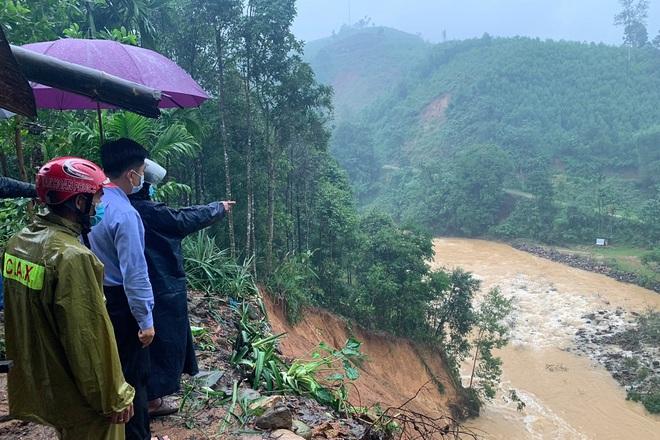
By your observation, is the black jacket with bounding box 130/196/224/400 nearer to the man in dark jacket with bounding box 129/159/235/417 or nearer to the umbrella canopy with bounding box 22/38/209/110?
the man in dark jacket with bounding box 129/159/235/417

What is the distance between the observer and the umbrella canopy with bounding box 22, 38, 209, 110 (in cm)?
289

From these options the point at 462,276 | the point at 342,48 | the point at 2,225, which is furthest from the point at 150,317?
the point at 342,48

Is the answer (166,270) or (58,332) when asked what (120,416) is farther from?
(166,270)

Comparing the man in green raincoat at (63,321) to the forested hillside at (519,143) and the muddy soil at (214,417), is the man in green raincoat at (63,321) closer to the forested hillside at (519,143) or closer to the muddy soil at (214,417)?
the muddy soil at (214,417)

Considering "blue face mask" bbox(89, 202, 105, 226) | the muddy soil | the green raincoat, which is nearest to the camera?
the green raincoat

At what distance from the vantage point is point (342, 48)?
94125mm

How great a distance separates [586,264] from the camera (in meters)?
26.6

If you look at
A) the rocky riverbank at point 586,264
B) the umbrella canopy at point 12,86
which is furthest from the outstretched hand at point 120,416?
the rocky riverbank at point 586,264

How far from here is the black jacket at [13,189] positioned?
6.94 ft

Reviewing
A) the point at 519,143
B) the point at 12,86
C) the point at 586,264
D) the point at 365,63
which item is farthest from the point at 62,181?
the point at 365,63

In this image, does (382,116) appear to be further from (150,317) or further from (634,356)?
(150,317)

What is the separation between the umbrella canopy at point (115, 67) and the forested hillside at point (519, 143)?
106ft

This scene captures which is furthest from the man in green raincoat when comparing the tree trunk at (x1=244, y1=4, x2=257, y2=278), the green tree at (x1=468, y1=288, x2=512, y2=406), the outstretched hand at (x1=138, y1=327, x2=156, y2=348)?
the green tree at (x1=468, y1=288, x2=512, y2=406)

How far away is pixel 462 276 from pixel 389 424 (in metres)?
11.8
